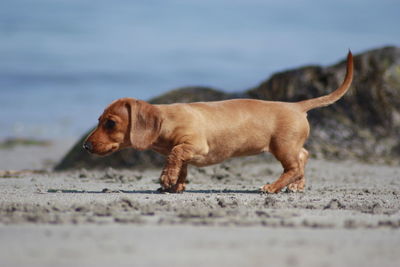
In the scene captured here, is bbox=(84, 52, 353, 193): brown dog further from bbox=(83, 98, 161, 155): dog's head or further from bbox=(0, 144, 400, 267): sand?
bbox=(0, 144, 400, 267): sand

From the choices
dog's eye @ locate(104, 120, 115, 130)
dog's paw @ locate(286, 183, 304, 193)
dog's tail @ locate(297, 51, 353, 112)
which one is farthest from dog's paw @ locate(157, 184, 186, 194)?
dog's tail @ locate(297, 51, 353, 112)

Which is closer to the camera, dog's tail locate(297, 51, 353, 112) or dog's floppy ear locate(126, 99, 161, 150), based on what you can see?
dog's floppy ear locate(126, 99, 161, 150)

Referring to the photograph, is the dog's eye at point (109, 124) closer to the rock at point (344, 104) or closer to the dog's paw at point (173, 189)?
the dog's paw at point (173, 189)

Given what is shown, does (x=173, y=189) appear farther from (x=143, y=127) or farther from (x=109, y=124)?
(x=109, y=124)

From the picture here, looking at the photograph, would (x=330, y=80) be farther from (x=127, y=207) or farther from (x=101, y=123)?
(x=127, y=207)

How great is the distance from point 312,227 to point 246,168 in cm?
529

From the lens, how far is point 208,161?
20.9 ft

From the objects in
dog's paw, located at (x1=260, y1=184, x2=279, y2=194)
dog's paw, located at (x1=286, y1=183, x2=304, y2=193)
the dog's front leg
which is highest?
the dog's front leg

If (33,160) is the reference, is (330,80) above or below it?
above

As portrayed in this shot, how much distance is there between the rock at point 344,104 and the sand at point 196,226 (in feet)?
10.4

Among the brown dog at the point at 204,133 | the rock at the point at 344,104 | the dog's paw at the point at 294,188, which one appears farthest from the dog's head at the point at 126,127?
the rock at the point at 344,104

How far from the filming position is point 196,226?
3.93m

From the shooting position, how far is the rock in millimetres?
10141

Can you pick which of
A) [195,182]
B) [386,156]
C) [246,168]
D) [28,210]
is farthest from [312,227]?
[386,156]
